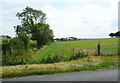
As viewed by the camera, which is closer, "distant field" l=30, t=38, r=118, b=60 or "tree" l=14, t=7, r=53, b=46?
"distant field" l=30, t=38, r=118, b=60

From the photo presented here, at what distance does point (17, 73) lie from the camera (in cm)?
834

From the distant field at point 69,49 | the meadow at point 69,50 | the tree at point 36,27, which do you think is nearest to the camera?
the meadow at point 69,50

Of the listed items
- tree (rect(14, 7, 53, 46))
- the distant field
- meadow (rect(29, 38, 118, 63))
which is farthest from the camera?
tree (rect(14, 7, 53, 46))

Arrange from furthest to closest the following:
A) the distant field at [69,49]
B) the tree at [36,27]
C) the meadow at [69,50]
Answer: the tree at [36,27] < the distant field at [69,49] < the meadow at [69,50]

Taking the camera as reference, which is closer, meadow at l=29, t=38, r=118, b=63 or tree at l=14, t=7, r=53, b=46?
meadow at l=29, t=38, r=118, b=63

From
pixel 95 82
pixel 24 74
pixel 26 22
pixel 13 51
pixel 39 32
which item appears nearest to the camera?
pixel 95 82

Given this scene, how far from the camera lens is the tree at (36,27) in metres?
43.9

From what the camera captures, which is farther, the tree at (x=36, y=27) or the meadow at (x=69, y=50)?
the tree at (x=36, y=27)

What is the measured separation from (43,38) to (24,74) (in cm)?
3617

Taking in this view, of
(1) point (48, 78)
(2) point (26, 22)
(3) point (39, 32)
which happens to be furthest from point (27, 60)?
(2) point (26, 22)

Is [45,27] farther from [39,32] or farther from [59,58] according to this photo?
[59,58]

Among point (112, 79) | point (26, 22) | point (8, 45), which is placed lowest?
point (112, 79)

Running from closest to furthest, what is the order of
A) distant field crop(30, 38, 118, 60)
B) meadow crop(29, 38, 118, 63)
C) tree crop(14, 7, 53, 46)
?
meadow crop(29, 38, 118, 63), distant field crop(30, 38, 118, 60), tree crop(14, 7, 53, 46)

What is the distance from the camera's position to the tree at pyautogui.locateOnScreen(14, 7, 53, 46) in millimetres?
43938
